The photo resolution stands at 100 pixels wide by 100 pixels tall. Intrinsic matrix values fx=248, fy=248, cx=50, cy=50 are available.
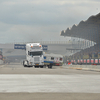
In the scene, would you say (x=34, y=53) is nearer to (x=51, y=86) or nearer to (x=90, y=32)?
(x=51, y=86)

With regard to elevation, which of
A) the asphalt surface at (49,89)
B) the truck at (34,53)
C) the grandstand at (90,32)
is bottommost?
the asphalt surface at (49,89)

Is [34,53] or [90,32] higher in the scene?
[90,32]

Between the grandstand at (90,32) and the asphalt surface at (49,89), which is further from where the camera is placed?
the grandstand at (90,32)

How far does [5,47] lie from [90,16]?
187ft

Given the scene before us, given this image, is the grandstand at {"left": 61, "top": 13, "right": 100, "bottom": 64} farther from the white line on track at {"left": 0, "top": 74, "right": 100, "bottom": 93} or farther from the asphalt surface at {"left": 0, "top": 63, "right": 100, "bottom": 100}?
the white line on track at {"left": 0, "top": 74, "right": 100, "bottom": 93}

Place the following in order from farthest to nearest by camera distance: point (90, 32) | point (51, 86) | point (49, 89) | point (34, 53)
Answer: point (90, 32), point (34, 53), point (51, 86), point (49, 89)

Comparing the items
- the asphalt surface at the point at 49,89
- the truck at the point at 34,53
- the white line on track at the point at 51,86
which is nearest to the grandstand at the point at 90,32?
the truck at the point at 34,53

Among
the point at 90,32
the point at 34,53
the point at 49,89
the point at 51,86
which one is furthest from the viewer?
the point at 90,32

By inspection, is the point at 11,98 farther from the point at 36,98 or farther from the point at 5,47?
the point at 5,47

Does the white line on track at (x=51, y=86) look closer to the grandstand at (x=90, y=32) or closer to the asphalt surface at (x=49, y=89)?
the asphalt surface at (x=49, y=89)

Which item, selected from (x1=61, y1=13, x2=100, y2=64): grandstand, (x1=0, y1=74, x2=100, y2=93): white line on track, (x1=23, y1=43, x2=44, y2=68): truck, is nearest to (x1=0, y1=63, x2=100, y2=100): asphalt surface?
(x1=0, y1=74, x2=100, y2=93): white line on track

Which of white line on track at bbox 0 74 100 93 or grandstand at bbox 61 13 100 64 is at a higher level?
grandstand at bbox 61 13 100 64

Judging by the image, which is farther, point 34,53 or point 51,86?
point 34,53

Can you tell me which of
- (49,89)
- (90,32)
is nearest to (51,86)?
(49,89)
